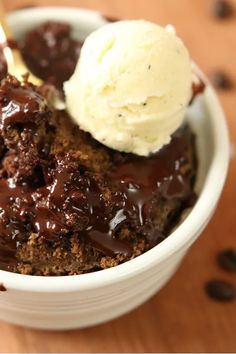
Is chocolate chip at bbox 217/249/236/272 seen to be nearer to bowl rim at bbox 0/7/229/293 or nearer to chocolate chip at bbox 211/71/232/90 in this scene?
bowl rim at bbox 0/7/229/293

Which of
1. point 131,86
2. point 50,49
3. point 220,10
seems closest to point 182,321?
point 131,86

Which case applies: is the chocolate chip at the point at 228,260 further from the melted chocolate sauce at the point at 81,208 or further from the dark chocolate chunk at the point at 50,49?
the dark chocolate chunk at the point at 50,49

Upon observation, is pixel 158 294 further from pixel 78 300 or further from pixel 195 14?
pixel 195 14

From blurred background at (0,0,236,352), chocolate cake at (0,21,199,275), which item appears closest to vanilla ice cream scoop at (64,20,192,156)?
chocolate cake at (0,21,199,275)

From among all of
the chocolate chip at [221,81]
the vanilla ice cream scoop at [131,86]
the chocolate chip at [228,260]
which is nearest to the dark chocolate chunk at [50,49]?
the vanilla ice cream scoop at [131,86]

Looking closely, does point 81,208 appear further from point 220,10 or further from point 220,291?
point 220,10
